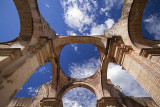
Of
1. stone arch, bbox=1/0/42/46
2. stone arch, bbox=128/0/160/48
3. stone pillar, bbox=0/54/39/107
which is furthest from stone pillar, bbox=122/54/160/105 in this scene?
stone arch, bbox=1/0/42/46

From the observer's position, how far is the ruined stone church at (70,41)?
111 inches

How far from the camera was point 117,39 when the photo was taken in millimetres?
5023

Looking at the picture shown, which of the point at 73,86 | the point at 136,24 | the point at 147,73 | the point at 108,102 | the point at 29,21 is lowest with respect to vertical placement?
the point at 73,86

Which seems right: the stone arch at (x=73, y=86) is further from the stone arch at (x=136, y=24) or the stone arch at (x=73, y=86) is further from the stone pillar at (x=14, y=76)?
the stone arch at (x=136, y=24)

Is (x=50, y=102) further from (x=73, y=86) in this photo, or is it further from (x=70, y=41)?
(x=70, y=41)

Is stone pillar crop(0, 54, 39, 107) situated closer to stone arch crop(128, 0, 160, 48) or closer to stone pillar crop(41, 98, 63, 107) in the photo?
stone pillar crop(41, 98, 63, 107)

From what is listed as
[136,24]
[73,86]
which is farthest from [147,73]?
[73,86]

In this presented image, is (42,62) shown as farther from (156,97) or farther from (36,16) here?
(156,97)

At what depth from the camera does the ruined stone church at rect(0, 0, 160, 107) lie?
283cm

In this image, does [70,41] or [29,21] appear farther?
[70,41]

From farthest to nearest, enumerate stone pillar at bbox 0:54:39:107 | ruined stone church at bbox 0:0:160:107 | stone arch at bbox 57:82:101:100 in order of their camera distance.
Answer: stone arch at bbox 57:82:101:100 < ruined stone church at bbox 0:0:160:107 < stone pillar at bbox 0:54:39:107

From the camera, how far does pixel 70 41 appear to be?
7.27 metres

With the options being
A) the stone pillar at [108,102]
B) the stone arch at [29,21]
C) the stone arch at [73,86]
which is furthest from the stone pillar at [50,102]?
the stone arch at [29,21]

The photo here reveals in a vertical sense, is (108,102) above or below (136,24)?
below
